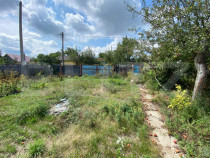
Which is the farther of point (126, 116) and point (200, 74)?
point (200, 74)

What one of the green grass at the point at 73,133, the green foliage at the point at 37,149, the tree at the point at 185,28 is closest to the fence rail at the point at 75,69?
the tree at the point at 185,28

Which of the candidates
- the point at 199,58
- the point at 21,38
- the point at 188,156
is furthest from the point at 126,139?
the point at 21,38

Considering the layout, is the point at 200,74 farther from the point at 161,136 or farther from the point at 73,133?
the point at 73,133

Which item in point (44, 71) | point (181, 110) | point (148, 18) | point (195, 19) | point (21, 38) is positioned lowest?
point (181, 110)

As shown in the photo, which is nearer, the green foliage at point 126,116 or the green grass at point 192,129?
the green grass at point 192,129

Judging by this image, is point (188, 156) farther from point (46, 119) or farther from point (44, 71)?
point (44, 71)

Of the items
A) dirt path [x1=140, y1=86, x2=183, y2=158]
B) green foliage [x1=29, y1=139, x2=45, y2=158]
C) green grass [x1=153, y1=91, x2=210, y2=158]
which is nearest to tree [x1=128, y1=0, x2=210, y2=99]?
green grass [x1=153, y1=91, x2=210, y2=158]

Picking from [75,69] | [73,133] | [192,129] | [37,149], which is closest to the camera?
[37,149]

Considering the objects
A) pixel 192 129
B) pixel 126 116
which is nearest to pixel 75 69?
pixel 126 116

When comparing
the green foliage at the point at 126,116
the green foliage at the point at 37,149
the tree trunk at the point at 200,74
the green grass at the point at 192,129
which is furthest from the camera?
the tree trunk at the point at 200,74

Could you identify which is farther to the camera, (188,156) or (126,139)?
(126,139)

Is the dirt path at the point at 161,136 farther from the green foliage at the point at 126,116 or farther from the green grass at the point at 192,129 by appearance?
the green foliage at the point at 126,116

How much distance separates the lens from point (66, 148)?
1631mm

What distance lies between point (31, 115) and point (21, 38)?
26.1 feet
